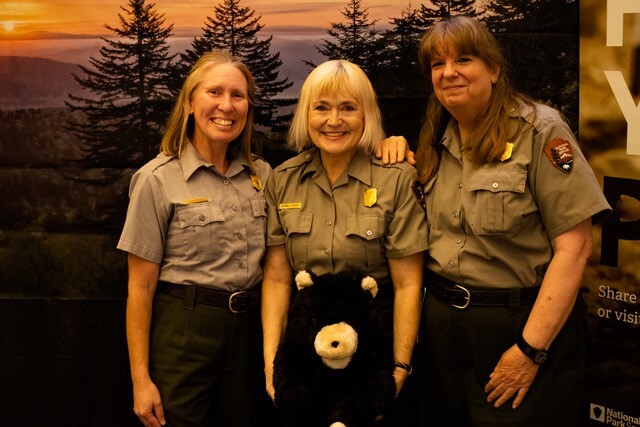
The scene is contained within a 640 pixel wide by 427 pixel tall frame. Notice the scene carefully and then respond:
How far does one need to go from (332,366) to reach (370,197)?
23.5 inches

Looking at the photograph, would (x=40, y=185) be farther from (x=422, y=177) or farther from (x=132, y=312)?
(x=422, y=177)

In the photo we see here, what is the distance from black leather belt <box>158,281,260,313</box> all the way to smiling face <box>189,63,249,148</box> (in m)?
0.50

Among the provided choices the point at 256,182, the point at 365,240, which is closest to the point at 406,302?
the point at 365,240

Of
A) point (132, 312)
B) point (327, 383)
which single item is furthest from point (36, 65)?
point (327, 383)

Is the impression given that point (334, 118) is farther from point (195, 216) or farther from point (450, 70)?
point (195, 216)

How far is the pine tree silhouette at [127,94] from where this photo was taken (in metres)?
2.77

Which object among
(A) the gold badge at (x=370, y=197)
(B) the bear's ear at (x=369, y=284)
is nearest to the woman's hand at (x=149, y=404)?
(B) the bear's ear at (x=369, y=284)

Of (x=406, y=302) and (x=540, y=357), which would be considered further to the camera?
(x=406, y=302)

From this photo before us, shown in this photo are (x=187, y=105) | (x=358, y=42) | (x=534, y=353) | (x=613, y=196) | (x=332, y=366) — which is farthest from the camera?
(x=358, y=42)

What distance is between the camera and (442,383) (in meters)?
2.19

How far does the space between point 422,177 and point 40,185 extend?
5.28 feet

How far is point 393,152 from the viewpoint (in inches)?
90.0

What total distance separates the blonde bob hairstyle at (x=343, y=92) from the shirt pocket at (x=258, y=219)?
267mm

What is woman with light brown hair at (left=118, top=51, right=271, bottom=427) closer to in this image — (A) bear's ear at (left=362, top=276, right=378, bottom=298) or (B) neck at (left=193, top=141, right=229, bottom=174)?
(B) neck at (left=193, top=141, right=229, bottom=174)
